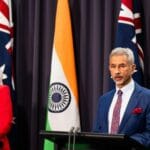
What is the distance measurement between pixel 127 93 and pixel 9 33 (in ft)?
6.01

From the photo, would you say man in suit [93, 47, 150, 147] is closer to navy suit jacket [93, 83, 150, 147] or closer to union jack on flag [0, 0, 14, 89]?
navy suit jacket [93, 83, 150, 147]

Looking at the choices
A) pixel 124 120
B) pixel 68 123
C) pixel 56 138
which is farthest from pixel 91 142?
pixel 68 123

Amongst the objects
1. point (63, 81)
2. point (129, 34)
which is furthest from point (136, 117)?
point (63, 81)

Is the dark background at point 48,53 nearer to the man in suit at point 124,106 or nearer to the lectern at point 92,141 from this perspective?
the man in suit at point 124,106

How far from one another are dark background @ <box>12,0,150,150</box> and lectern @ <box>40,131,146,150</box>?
6.43 feet

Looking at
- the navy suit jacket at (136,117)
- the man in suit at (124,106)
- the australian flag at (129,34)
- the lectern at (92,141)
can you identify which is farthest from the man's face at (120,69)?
the australian flag at (129,34)

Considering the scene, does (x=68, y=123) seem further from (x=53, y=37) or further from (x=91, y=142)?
(x=91, y=142)

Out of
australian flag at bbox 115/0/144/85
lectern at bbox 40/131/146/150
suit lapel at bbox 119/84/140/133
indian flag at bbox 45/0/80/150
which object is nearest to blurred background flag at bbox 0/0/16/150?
indian flag at bbox 45/0/80/150

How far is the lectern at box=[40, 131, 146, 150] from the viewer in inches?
90.2

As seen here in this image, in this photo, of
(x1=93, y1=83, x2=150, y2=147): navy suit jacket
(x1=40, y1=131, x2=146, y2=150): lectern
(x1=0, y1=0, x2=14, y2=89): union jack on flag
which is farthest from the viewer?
(x1=0, y1=0, x2=14, y2=89): union jack on flag

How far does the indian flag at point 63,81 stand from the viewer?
4.25m

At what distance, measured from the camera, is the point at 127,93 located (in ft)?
10.3

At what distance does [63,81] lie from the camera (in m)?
4.32

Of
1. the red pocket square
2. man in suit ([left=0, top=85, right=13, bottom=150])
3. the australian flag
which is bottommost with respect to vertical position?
man in suit ([left=0, top=85, right=13, bottom=150])
